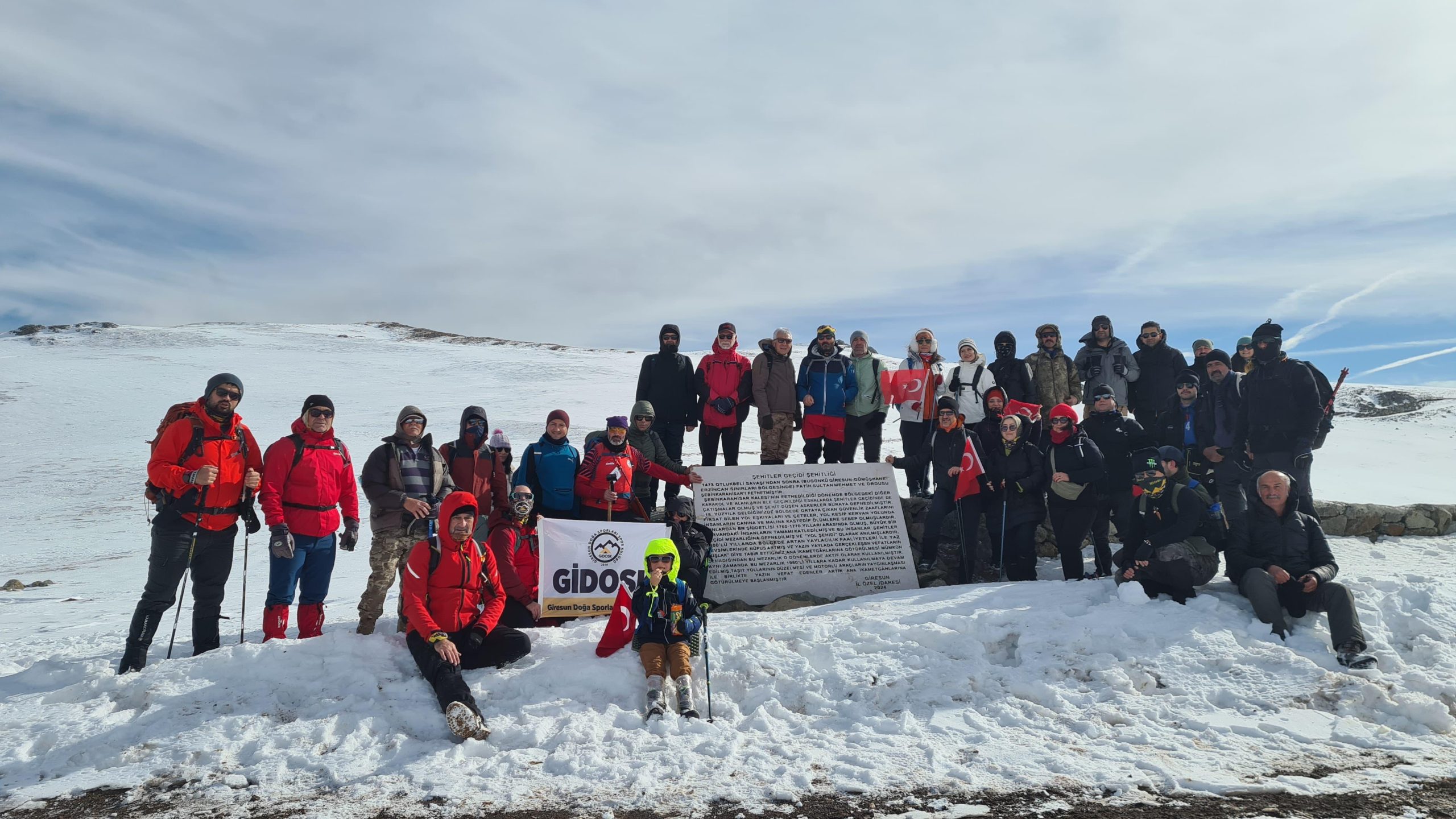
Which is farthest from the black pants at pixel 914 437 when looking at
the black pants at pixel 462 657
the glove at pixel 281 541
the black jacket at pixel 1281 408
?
the glove at pixel 281 541

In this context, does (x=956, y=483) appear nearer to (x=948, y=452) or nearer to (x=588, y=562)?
(x=948, y=452)

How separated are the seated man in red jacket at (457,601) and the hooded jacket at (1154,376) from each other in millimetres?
7774

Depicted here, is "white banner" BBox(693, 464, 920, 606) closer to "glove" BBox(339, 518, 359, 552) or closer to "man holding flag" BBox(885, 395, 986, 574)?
"man holding flag" BBox(885, 395, 986, 574)

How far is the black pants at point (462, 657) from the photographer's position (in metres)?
Result: 4.82

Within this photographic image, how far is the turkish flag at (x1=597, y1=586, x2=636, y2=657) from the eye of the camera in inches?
216

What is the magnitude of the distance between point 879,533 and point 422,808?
548 centimetres

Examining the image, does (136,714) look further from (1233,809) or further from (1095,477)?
(1095,477)

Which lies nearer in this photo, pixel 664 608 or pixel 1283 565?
pixel 664 608

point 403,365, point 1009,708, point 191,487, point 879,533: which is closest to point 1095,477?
point 879,533

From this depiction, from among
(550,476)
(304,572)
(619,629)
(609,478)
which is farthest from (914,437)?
(304,572)

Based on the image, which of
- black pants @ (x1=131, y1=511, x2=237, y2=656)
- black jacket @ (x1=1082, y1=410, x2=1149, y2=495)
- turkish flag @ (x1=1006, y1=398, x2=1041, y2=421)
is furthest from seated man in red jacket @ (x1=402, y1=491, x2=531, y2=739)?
turkish flag @ (x1=1006, y1=398, x2=1041, y2=421)

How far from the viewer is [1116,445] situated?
754cm

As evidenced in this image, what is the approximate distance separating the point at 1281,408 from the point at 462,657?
791 centimetres

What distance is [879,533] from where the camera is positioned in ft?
27.2
